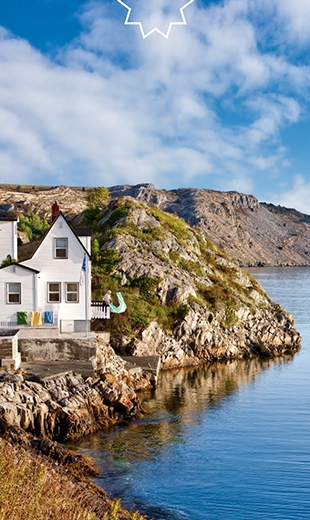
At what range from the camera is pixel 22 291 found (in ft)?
118

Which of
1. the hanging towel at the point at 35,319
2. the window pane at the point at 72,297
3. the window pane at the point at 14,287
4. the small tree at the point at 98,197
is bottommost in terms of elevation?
the hanging towel at the point at 35,319

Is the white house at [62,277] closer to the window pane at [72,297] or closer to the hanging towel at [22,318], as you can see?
the window pane at [72,297]

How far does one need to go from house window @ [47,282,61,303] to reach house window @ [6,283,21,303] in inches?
77.6

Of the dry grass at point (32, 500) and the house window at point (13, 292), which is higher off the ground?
the house window at point (13, 292)

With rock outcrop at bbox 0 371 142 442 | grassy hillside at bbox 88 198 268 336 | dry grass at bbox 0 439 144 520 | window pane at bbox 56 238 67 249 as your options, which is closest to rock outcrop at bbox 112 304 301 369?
grassy hillside at bbox 88 198 268 336

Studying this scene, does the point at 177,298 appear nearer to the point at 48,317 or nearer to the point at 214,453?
the point at 48,317

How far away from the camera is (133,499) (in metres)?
20.5

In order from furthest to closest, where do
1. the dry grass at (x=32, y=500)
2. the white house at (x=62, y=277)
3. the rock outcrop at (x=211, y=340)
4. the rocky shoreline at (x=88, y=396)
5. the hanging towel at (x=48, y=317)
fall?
the rock outcrop at (x=211, y=340) → the white house at (x=62, y=277) → the hanging towel at (x=48, y=317) → the rocky shoreline at (x=88, y=396) → the dry grass at (x=32, y=500)

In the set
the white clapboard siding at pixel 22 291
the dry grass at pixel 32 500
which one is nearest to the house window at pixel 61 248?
the white clapboard siding at pixel 22 291

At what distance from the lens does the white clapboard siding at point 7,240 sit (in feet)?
120

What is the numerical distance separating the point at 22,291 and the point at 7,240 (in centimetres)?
370

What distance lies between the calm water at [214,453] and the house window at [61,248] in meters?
10.9

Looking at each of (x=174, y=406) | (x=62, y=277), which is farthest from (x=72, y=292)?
(x=174, y=406)

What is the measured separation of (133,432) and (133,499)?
801 centimetres
